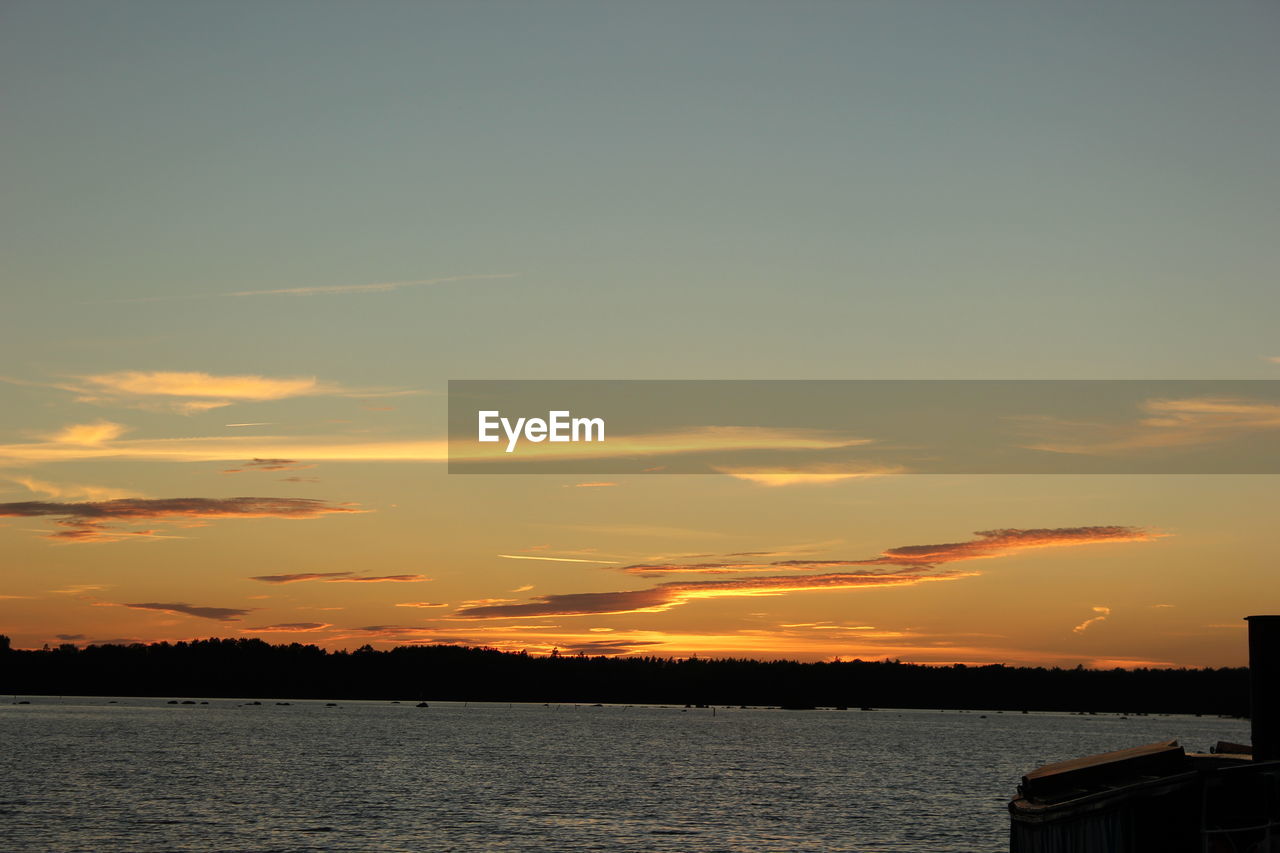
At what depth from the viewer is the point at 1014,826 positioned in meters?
35.3

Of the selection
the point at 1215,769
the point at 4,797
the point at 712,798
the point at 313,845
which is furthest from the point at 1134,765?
the point at 4,797

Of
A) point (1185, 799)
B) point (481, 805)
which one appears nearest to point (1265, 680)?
point (1185, 799)

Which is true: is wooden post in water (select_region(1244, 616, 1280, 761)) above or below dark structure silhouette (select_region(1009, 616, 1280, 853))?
above

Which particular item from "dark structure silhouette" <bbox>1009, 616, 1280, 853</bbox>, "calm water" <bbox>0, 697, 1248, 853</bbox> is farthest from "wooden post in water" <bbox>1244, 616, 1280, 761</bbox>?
"calm water" <bbox>0, 697, 1248, 853</bbox>

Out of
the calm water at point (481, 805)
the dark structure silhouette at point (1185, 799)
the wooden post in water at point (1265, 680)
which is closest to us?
the dark structure silhouette at point (1185, 799)

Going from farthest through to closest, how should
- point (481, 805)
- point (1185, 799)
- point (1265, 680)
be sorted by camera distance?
point (481, 805) < point (1265, 680) < point (1185, 799)

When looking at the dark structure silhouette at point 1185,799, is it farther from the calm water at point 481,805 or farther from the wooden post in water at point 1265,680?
the calm water at point 481,805

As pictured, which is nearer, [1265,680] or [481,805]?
[1265,680]

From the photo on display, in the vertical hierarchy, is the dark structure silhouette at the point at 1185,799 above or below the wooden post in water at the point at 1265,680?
below

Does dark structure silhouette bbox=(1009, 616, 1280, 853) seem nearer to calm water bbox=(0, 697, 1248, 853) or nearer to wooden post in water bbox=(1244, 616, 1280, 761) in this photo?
wooden post in water bbox=(1244, 616, 1280, 761)

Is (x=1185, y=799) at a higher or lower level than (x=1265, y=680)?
lower

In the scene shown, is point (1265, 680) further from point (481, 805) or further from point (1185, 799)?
point (481, 805)

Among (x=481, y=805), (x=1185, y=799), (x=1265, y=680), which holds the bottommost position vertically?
(x=481, y=805)

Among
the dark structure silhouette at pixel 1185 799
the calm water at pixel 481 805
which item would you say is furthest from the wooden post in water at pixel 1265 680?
the calm water at pixel 481 805
